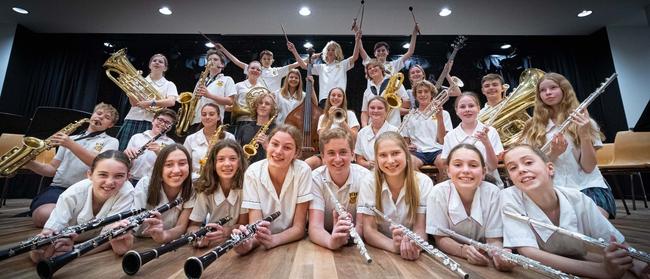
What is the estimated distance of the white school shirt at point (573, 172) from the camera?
203 centimetres

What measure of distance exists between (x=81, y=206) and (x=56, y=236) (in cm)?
36

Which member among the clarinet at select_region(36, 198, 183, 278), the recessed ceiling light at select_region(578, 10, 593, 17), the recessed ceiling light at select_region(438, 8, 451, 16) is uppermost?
the recessed ceiling light at select_region(438, 8, 451, 16)

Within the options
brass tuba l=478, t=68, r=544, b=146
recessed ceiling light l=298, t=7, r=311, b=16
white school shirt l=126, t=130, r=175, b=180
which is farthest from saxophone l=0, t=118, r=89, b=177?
brass tuba l=478, t=68, r=544, b=146

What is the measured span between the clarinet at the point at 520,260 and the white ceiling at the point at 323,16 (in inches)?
176

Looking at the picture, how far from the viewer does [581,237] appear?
1198 millimetres

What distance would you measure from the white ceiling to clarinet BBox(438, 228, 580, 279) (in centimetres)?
447

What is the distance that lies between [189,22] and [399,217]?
5.77 metres

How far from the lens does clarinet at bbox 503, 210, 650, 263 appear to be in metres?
1.04

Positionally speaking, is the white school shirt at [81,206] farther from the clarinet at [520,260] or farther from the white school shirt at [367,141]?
the white school shirt at [367,141]

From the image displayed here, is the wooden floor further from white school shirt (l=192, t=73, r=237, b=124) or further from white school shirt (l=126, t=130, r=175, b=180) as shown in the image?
white school shirt (l=192, t=73, r=237, b=124)

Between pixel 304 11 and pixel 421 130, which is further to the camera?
pixel 304 11

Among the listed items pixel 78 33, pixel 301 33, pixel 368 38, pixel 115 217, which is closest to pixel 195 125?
pixel 115 217

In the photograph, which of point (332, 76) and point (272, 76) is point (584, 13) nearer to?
point (332, 76)

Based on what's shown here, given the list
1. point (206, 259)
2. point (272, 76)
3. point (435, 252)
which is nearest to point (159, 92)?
point (272, 76)
